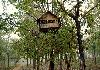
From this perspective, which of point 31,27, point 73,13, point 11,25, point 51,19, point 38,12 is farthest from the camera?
point 38,12

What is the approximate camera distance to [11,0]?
79.2 ft

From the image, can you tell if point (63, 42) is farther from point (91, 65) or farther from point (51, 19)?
point (91, 65)

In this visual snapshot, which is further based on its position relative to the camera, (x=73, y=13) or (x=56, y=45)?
(x=56, y=45)

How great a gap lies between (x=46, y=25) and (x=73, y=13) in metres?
2.86

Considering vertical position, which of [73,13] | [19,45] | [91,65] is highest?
[73,13]

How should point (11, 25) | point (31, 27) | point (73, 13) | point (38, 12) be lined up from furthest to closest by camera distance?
point (38, 12) < point (31, 27) < point (11, 25) < point (73, 13)

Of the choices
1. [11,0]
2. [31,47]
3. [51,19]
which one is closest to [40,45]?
[31,47]

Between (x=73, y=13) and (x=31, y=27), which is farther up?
(x=73, y=13)

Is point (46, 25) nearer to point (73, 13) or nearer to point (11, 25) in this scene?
point (73, 13)

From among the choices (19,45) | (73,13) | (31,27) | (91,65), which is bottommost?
(91,65)

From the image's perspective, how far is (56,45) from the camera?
21.5 metres

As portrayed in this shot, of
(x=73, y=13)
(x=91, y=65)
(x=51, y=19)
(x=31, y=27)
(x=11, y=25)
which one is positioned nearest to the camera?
(x=51, y=19)

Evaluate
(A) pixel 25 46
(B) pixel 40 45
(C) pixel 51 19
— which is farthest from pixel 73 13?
(A) pixel 25 46

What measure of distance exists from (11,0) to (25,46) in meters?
4.96
